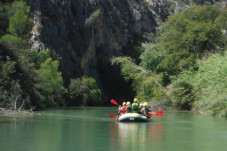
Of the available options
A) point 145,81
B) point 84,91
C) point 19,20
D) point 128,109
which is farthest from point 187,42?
point 84,91

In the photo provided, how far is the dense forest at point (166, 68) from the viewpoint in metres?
41.2

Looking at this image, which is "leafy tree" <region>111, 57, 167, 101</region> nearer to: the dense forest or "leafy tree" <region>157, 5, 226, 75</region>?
the dense forest

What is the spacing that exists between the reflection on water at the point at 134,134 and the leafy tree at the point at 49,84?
22.1 m

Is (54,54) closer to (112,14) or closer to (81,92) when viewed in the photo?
(81,92)

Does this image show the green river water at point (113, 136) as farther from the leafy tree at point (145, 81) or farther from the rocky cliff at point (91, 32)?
the rocky cliff at point (91, 32)

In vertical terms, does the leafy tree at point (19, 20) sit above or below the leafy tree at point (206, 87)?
above

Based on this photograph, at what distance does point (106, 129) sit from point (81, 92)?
44733 mm

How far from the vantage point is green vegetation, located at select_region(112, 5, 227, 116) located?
46.7m

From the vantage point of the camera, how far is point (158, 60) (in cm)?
5603

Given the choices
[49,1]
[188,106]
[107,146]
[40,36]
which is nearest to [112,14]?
[49,1]

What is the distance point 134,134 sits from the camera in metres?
26.3

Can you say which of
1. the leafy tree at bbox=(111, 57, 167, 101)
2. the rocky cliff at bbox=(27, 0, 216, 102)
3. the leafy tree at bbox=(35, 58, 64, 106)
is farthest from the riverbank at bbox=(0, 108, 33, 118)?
the rocky cliff at bbox=(27, 0, 216, 102)

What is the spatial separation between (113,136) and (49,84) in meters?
33.4

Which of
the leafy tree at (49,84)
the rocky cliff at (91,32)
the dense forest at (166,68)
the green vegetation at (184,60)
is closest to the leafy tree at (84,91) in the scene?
the rocky cliff at (91,32)
